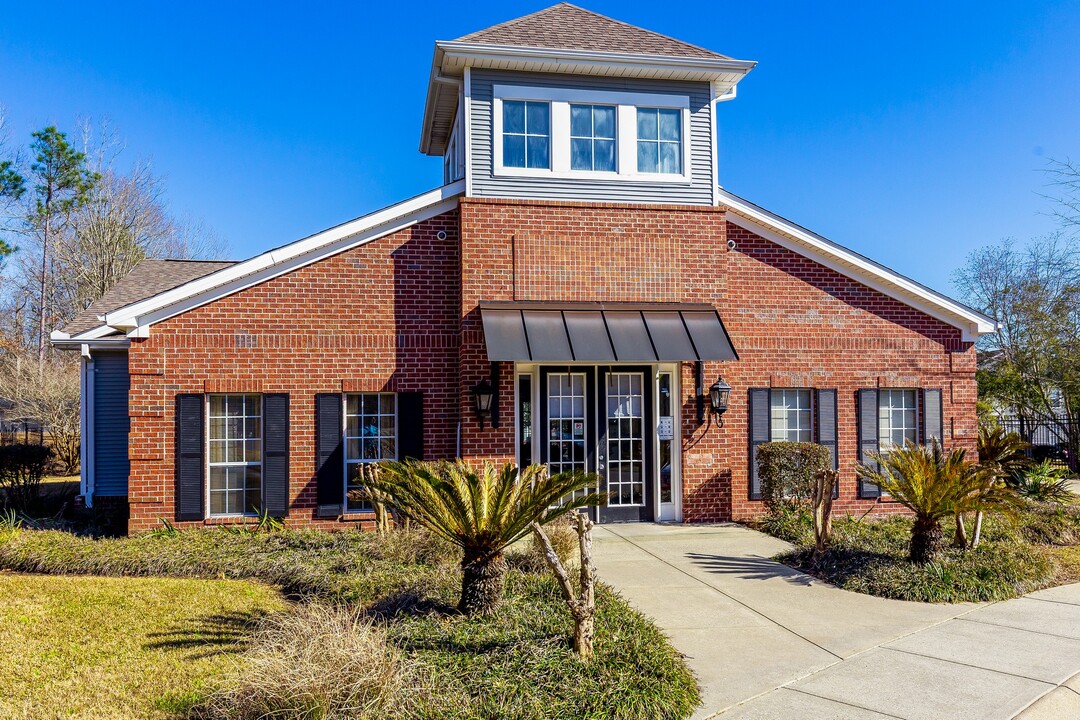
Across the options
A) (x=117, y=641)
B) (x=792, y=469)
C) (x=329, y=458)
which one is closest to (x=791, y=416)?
(x=792, y=469)

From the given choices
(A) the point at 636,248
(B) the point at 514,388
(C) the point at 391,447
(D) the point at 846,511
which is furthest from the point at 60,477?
(D) the point at 846,511

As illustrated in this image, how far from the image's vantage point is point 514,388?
11.3m

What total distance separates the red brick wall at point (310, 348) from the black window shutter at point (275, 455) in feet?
0.39

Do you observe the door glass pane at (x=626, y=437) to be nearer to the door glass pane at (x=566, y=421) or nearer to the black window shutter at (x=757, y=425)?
the door glass pane at (x=566, y=421)

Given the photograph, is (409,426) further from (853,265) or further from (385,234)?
(853,265)

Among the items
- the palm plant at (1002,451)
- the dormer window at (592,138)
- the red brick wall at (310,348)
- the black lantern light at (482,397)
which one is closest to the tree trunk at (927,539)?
the palm plant at (1002,451)

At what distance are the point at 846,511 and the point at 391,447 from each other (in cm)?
750

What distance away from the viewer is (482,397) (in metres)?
11.0

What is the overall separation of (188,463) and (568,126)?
24.5 feet

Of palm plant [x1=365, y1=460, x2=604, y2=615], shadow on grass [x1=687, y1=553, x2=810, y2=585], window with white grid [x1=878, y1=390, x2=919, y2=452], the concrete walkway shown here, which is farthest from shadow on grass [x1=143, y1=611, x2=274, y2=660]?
window with white grid [x1=878, y1=390, x2=919, y2=452]

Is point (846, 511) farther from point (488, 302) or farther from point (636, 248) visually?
point (488, 302)

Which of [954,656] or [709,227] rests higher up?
[709,227]

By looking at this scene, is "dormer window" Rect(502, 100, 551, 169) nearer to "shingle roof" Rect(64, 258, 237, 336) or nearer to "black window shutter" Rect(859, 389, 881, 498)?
"shingle roof" Rect(64, 258, 237, 336)

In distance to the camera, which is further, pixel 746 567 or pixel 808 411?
pixel 808 411
